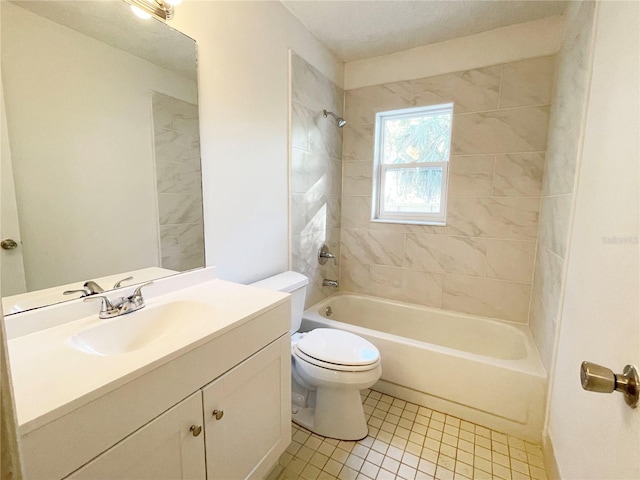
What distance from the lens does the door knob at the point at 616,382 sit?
1.78ft

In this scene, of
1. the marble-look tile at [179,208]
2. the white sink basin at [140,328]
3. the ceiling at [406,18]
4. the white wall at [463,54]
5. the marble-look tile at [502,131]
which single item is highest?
the ceiling at [406,18]

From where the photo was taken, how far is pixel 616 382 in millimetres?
549

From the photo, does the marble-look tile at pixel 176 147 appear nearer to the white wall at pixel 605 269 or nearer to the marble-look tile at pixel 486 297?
the white wall at pixel 605 269

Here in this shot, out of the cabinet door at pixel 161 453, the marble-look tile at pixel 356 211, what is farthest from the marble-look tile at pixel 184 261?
the marble-look tile at pixel 356 211

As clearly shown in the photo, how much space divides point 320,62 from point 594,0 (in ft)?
4.80

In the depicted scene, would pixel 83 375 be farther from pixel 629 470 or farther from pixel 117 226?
pixel 629 470

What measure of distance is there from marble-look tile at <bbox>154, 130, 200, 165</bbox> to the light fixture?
15.9 inches

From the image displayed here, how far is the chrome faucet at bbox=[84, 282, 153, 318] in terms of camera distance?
3.26ft

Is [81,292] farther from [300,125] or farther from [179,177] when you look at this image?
[300,125]

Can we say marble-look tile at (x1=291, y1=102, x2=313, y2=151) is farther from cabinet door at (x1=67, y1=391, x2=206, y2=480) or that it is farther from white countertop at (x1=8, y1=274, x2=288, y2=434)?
cabinet door at (x1=67, y1=391, x2=206, y2=480)

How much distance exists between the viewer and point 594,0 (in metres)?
1.18

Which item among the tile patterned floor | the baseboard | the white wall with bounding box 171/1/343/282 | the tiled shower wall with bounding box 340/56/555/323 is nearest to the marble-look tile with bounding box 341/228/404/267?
the tiled shower wall with bounding box 340/56/555/323

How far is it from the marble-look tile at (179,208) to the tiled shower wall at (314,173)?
726mm

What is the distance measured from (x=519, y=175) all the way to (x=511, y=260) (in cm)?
57
